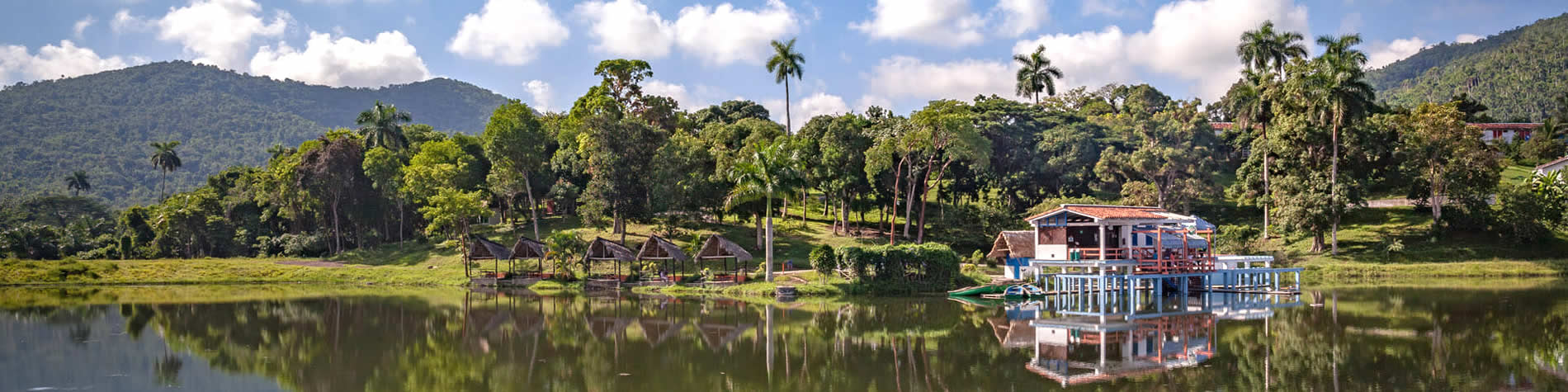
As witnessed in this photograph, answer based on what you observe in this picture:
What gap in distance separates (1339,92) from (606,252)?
133ft

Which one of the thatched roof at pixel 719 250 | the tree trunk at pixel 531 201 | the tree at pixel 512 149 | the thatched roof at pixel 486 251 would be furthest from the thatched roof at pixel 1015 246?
the tree at pixel 512 149

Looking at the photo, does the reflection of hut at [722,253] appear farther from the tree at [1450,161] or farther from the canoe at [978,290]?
the tree at [1450,161]

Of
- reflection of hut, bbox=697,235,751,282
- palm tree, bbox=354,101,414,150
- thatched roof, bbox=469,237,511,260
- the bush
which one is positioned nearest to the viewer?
the bush

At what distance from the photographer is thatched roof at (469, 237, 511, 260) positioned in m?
50.9

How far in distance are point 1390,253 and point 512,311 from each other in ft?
153

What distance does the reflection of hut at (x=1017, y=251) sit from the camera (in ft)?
143

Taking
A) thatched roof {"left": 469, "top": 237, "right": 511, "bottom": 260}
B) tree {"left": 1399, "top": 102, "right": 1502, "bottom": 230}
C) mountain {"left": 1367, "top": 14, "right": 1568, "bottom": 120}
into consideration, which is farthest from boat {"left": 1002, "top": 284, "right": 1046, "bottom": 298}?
mountain {"left": 1367, "top": 14, "right": 1568, "bottom": 120}

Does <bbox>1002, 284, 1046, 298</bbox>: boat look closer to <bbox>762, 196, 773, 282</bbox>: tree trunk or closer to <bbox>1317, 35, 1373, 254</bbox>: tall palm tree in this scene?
<bbox>762, 196, 773, 282</bbox>: tree trunk

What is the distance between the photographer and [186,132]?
188375 millimetres

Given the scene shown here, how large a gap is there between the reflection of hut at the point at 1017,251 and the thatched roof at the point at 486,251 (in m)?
25.2

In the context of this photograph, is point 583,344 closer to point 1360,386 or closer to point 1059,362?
point 1059,362

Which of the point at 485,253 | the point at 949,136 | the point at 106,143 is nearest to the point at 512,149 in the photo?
the point at 485,253

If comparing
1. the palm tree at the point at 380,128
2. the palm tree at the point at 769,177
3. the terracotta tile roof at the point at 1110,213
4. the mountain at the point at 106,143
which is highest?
the mountain at the point at 106,143

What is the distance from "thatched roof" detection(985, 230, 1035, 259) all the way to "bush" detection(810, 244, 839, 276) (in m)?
8.05
